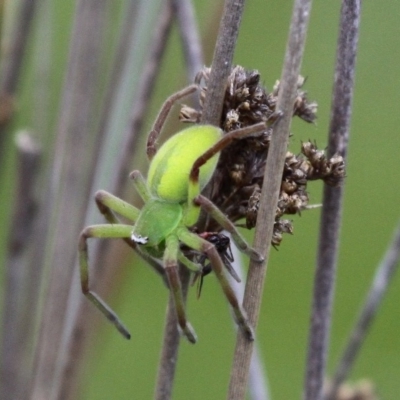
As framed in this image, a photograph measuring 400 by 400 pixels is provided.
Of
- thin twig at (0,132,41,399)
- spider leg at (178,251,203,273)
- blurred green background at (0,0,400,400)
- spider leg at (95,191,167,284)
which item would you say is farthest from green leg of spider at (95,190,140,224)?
blurred green background at (0,0,400,400)

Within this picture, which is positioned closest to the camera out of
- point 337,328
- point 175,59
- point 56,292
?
point 56,292

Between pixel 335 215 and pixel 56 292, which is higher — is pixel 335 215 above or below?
above

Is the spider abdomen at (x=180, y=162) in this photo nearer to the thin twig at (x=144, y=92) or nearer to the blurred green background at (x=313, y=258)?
the thin twig at (x=144, y=92)

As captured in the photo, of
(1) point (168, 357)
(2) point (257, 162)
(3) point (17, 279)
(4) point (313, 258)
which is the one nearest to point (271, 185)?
(2) point (257, 162)

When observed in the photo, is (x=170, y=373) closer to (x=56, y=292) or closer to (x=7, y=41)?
(x=56, y=292)

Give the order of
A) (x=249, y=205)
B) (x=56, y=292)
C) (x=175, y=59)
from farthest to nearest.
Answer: (x=175, y=59), (x=56, y=292), (x=249, y=205)

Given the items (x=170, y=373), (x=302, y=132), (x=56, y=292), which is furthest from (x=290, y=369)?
(x=170, y=373)

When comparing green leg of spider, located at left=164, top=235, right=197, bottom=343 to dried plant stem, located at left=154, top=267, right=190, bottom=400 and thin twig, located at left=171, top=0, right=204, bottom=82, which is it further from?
thin twig, located at left=171, top=0, right=204, bottom=82
